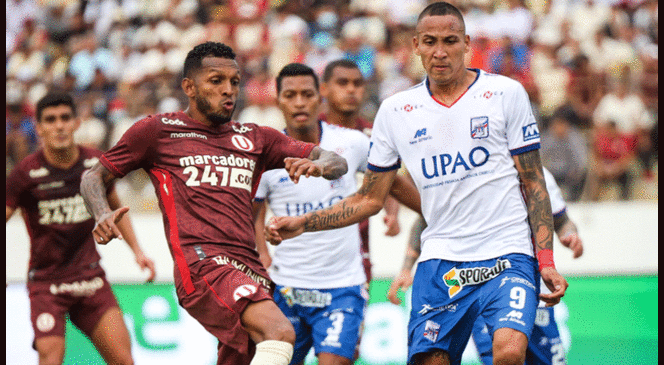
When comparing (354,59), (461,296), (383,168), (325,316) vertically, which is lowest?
(325,316)

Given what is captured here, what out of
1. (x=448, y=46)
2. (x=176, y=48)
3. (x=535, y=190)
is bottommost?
(x=535, y=190)

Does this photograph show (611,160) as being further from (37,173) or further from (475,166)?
(37,173)

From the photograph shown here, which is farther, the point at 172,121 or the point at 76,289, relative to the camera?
the point at 76,289

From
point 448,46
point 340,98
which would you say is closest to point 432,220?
point 448,46

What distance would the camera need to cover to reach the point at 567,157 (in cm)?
1142

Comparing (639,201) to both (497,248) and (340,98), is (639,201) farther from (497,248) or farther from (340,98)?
(497,248)

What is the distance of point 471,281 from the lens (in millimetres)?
4898

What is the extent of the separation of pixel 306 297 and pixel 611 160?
Result: 6976 millimetres

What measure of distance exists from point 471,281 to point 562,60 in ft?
32.0

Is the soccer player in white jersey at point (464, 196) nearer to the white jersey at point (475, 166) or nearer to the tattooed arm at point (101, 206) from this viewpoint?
the white jersey at point (475, 166)

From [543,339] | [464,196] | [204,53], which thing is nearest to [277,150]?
[204,53]

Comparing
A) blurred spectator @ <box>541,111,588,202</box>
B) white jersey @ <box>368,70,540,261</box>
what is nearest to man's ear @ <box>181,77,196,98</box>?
white jersey @ <box>368,70,540,261</box>

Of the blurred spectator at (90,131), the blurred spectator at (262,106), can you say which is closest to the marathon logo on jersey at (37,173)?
the blurred spectator at (262,106)

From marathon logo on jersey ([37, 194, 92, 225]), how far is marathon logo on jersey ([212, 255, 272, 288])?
8.19ft
